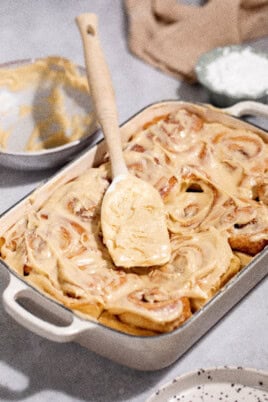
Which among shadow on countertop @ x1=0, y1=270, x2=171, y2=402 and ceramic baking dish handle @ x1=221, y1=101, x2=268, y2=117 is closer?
shadow on countertop @ x1=0, y1=270, x2=171, y2=402

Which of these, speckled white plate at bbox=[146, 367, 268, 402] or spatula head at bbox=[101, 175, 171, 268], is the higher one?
spatula head at bbox=[101, 175, 171, 268]

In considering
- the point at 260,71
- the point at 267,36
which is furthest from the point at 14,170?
the point at 267,36

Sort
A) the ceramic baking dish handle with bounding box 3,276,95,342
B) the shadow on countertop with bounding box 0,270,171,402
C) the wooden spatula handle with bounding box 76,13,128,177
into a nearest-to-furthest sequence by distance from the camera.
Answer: the ceramic baking dish handle with bounding box 3,276,95,342
the shadow on countertop with bounding box 0,270,171,402
the wooden spatula handle with bounding box 76,13,128,177

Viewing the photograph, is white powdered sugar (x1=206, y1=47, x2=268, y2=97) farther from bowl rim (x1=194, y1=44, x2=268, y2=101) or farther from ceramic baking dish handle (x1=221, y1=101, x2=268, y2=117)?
ceramic baking dish handle (x1=221, y1=101, x2=268, y2=117)

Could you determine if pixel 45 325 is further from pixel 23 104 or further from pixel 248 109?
pixel 23 104

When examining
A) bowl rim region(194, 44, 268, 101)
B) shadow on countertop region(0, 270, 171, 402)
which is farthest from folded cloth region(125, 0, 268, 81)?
shadow on countertop region(0, 270, 171, 402)

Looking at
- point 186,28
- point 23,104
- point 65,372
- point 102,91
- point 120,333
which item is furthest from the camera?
point 186,28

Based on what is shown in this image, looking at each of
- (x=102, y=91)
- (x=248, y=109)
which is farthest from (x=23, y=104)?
(x=248, y=109)
